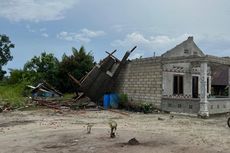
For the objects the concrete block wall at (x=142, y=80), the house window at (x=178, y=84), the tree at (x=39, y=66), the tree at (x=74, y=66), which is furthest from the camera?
the tree at (x=39, y=66)

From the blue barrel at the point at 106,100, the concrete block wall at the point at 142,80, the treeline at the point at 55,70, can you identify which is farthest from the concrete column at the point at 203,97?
the treeline at the point at 55,70

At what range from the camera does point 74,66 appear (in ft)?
124

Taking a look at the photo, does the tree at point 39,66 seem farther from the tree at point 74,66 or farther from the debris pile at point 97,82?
the debris pile at point 97,82

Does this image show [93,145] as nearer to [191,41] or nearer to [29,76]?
[191,41]

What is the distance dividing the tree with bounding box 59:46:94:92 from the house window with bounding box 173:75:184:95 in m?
14.1

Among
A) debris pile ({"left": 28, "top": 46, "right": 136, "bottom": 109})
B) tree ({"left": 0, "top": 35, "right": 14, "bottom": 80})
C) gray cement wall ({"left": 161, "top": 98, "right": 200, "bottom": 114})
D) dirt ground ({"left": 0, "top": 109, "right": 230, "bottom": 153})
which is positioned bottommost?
dirt ground ({"left": 0, "top": 109, "right": 230, "bottom": 153})

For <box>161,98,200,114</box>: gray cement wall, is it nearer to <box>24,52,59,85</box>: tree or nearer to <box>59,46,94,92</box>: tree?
<box>59,46,94,92</box>: tree

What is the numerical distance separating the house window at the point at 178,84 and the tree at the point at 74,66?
46.2 ft

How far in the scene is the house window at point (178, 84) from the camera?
2564 cm

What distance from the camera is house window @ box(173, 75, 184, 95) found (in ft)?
84.1

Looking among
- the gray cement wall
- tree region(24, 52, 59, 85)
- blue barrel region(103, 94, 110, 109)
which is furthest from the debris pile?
tree region(24, 52, 59, 85)

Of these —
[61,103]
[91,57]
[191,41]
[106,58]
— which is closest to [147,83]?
[106,58]

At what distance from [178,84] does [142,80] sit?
2.93m

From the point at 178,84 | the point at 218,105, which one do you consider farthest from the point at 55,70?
the point at 218,105
